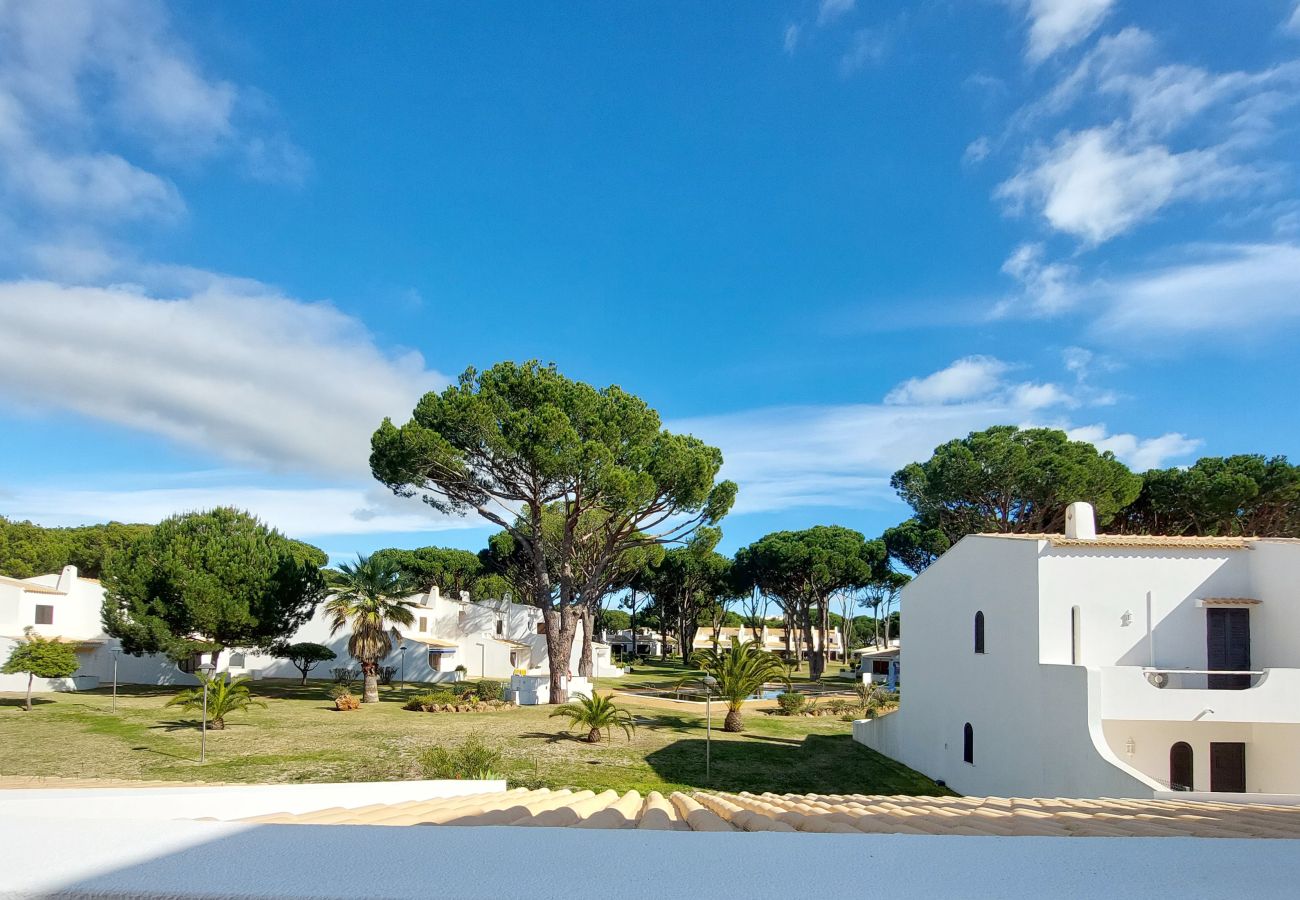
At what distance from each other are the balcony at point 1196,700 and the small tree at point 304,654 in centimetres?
3527

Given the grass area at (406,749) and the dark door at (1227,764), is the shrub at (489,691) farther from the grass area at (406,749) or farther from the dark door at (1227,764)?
the dark door at (1227,764)

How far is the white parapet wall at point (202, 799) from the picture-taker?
4.52 m

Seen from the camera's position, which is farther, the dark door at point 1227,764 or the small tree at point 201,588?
the small tree at point 201,588

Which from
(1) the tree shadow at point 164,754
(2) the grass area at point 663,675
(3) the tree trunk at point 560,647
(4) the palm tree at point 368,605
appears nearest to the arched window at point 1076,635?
(1) the tree shadow at point 164,754

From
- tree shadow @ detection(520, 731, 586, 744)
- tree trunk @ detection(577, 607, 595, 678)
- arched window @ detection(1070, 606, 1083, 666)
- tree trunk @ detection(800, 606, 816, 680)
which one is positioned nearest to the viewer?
arched window @ detection(1070, 606, 1083, 666)

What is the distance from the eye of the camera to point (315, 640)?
4228 centimetres

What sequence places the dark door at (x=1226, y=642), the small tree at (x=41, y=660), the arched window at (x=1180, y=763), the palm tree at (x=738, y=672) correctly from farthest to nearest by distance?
the small tree at (x=41, y=660) < the palm tree at (x=738, y=672) < the dark door at (x=1226, y=642) < the arched window at (x=1180, y=763)

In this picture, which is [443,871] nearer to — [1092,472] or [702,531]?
[702,531]

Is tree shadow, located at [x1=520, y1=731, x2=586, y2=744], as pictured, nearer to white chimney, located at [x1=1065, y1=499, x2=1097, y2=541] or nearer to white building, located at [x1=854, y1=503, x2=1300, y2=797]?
white building, located at [x1=854, y1=503, x2=1300, y2=797]

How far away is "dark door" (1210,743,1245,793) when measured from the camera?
1518 centimetres

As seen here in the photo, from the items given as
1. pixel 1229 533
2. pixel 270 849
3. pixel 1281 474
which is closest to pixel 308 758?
pixel 270 849

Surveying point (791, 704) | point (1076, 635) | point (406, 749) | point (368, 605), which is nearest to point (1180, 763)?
point (1076, 635)

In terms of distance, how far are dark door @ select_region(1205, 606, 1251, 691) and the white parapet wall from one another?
53.7 ft

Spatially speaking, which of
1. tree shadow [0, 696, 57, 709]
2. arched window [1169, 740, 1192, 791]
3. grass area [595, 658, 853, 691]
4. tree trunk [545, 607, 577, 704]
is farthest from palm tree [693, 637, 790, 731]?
tree shadow [0, 696, 57, 709]
